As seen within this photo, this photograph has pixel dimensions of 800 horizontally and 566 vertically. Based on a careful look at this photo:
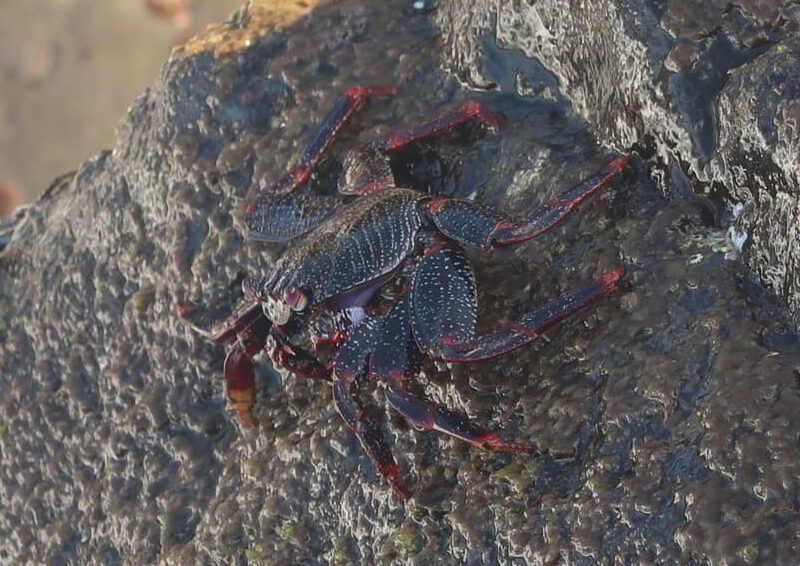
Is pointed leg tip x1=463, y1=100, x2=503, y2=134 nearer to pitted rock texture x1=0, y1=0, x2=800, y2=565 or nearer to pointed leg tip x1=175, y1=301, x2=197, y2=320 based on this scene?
pitted rock texture x1=0, y1=0, x2=800, y2=565

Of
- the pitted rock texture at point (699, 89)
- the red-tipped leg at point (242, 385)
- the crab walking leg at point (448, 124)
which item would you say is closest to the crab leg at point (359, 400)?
the red-tipped leg at point (242, 385)

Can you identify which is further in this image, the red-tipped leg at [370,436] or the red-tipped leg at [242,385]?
the red-tipped leg at [242,385]

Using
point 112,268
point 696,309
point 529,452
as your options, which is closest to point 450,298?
point 529,452

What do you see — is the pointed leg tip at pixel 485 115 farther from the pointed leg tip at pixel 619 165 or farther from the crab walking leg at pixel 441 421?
the crab walking leg at pixel 441 421

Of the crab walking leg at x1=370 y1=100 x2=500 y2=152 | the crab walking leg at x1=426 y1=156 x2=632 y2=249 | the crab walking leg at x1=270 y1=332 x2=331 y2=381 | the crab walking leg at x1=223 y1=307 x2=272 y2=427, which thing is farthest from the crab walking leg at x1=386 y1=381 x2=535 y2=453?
the crab walking leg at x1=370 y1=100 x2=500 y2=152

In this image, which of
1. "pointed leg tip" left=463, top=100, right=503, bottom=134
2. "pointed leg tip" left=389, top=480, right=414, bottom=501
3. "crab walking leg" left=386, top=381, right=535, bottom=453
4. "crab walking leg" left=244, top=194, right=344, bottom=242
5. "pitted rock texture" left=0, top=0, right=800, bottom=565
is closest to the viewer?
"pitted rock texture" left=0, top=0, right=800, bottom=565

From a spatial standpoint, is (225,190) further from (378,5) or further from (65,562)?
(65,562)
